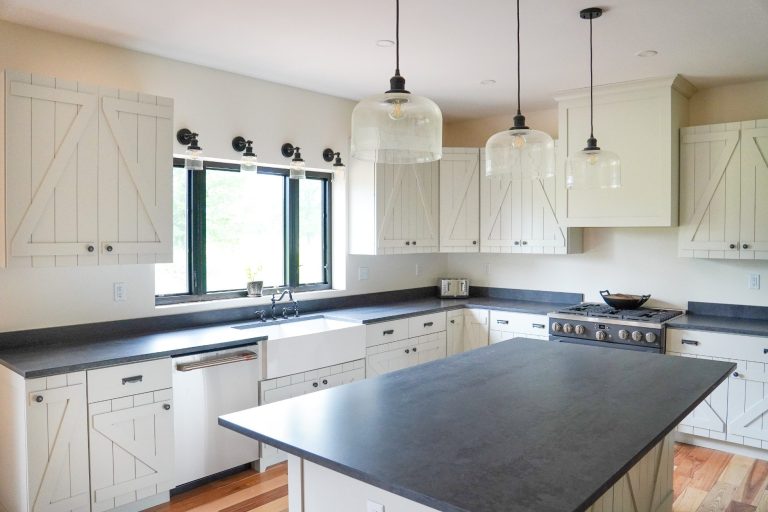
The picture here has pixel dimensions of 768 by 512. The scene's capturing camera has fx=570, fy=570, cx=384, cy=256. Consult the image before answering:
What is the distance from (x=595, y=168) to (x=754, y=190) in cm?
209

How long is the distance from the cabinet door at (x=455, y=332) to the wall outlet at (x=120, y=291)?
2561 mm

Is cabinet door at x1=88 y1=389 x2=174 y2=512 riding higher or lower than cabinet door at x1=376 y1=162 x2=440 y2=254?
lower

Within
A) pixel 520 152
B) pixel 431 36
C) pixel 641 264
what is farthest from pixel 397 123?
pixel 641 264

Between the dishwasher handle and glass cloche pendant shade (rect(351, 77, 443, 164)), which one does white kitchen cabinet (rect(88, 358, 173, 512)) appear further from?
glass cloche pendant shade (rect(351, 77, 443, 164))

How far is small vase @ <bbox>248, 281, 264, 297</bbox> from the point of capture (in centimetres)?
415

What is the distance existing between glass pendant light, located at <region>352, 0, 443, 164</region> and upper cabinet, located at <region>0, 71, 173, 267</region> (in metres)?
1.90

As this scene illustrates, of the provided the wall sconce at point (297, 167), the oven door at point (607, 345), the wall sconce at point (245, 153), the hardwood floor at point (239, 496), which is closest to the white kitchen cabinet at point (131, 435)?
the hardwood floor at point (239, 496)

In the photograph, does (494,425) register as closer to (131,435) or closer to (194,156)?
(131,435)

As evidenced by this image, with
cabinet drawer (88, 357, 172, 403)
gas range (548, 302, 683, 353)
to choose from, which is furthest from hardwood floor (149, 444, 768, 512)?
gas range (548, 302, 683, 353)

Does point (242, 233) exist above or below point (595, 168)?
below

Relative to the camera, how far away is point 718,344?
379 centimetres

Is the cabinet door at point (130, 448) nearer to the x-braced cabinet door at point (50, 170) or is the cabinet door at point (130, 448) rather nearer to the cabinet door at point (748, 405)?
the x-braced cabinet door at point (50, 170)

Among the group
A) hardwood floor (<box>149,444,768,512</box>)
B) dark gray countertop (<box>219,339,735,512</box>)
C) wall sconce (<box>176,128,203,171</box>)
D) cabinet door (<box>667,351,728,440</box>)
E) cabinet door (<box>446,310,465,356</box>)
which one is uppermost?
wall sconce (<box>176,128,203,171</box>)

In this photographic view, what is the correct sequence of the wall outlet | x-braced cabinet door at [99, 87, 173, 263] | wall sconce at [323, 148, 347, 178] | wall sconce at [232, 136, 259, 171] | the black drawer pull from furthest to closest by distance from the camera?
wall sconce at [323, 148, 347, 178] → wall sconce at [232, 136, 259, 171] → the wall outlet → x-braced cabinet door at [99, 87, 173, 263] → the black drawer pull
